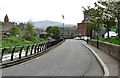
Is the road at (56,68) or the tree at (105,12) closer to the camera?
the road at (56,68)

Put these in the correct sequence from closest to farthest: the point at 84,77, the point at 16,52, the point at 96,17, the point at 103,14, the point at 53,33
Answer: the point at 84,77 → the point at 16,52 → the point at 103,14 → the point at 96,17 → the point at 53,33

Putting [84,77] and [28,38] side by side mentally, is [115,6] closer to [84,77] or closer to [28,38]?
[84,77]

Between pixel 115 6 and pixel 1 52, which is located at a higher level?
pixel 115 6

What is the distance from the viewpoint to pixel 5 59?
73.9 ft

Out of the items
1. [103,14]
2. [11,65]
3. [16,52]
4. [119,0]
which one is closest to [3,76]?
[11,65]

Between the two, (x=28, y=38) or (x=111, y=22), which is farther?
(x=28, y=38)

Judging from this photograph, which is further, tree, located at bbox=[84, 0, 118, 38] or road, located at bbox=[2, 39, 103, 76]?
tree, located at bbox=[84, 0, 118, 38]

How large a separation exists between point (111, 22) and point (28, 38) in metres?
40.1

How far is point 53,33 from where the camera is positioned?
14575cm

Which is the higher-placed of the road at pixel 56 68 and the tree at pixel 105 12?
the tree at pixel 105 12

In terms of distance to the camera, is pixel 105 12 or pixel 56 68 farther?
pixel 105 12

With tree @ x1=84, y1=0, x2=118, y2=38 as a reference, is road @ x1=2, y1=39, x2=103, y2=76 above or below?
below

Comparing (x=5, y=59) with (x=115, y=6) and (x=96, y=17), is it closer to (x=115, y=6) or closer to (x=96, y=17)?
(x=115, y=6)

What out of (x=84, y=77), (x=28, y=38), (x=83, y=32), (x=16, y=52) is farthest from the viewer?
(x=83, y=32)
